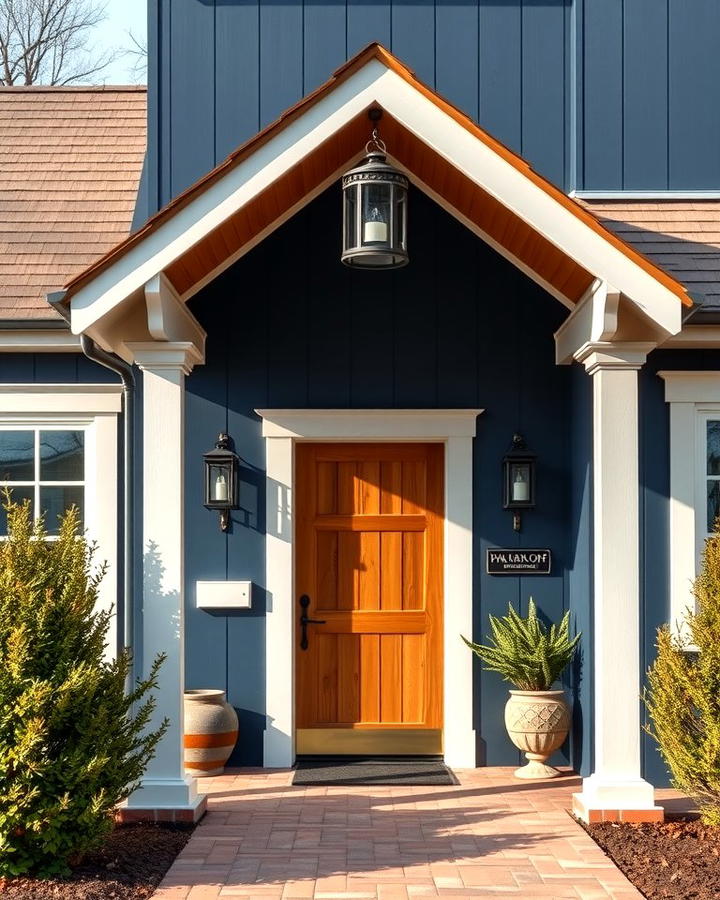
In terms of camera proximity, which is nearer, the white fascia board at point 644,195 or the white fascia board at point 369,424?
the white fascia board at point 369,424

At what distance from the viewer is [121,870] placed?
551 cm

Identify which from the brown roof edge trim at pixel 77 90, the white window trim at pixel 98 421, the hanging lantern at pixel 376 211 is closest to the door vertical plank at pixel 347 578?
the white window trim at pixel 98 421

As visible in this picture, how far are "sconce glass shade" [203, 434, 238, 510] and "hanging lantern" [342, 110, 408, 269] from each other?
75.8 inches

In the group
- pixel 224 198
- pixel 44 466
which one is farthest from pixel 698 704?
pixel 44 466

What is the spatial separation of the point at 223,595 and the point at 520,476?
2171 millimetres

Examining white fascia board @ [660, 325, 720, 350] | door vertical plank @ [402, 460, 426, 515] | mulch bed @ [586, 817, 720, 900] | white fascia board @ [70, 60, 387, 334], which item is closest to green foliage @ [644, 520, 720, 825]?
mulch bed @ [586, 817, 720, 900]

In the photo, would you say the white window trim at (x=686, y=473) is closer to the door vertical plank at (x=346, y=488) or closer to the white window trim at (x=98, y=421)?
the door vertical plank at (x=346, y=488)

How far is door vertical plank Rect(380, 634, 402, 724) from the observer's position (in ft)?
26.7

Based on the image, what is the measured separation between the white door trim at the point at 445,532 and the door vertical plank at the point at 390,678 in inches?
14.9

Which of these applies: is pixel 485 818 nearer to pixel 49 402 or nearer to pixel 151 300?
pixel 151 300

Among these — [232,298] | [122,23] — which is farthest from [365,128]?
[122,23]

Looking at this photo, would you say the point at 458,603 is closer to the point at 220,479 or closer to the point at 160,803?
the point at 220,479

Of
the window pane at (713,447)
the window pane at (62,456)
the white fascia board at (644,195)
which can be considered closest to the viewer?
the window pane at (713,447)

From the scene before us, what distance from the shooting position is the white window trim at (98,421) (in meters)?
7.91
